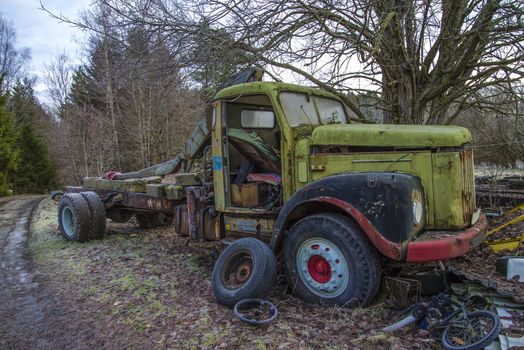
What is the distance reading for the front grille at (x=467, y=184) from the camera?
11.7 ft

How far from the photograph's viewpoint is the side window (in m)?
5.12

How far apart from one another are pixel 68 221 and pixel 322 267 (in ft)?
17.3

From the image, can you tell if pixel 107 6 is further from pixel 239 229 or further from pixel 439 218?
pixel 439 218

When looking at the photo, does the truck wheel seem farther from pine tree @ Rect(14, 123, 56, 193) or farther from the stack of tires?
pine tree @ Rect(14, 123, 56, 193)

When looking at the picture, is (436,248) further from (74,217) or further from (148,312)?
(74,217)

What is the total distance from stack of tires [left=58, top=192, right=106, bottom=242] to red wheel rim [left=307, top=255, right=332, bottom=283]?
4507mm

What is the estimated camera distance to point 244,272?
406 centimetres

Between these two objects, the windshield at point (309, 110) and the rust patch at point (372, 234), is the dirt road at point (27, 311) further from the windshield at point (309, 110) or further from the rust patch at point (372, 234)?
the windshield at point (309, 110)

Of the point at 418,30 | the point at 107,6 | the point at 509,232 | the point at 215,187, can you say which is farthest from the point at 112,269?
the point at 418,30

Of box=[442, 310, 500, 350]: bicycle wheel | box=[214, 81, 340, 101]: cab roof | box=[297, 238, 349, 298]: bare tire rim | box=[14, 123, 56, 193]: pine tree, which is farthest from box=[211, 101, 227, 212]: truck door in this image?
box=[14, 123, 56, 193]: pine tree

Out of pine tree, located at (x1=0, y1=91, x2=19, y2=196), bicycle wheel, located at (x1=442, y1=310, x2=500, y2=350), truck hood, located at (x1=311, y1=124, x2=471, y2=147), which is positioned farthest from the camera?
pine tree, located at (x1=0, y1=91, x2=19, y2=196)

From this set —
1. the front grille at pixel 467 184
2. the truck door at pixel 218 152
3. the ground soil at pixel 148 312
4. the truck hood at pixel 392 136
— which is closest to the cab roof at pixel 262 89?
the truck door at pixel 218 152

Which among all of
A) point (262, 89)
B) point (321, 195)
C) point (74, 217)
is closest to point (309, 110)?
point (262, 89)

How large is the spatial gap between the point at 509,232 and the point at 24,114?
3055cm
